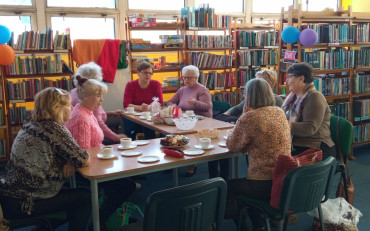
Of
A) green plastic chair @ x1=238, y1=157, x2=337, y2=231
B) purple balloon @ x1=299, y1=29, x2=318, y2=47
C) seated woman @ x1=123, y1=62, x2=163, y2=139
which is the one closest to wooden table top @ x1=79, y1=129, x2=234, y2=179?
green plastic chair @ x1=238, y1=157, x2=337, y2=231

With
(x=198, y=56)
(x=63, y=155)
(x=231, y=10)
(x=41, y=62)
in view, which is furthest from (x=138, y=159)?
(x=231, y=10)

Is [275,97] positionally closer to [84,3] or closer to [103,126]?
[103,126]

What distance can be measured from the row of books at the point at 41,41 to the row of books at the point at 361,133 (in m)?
4.37

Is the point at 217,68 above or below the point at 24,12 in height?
below

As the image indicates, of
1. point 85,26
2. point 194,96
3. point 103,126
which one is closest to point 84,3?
point 85,26

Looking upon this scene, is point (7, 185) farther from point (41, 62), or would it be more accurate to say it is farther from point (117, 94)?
point (117, 94)

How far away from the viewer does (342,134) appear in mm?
2879

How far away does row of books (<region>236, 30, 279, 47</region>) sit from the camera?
257 inches

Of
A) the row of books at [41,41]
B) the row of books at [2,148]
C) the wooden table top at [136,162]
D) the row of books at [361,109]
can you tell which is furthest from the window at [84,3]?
the row of books at [361,109]

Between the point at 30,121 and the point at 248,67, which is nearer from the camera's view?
the point at 30,121

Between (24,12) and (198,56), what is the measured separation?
9.39 ft

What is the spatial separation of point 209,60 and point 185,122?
3.33 metres

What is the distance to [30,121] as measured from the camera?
214 cm

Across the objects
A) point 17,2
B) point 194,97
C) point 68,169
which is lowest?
point 68,169
